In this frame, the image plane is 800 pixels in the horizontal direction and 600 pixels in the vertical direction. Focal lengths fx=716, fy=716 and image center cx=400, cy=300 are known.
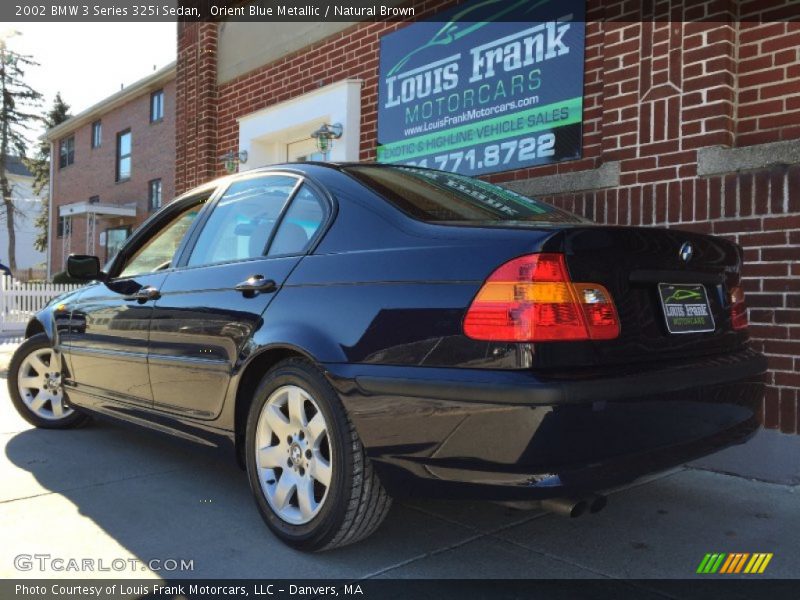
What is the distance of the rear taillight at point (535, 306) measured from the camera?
7.14 ft

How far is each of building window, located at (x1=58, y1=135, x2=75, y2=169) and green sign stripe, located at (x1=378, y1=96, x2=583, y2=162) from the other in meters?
24.7

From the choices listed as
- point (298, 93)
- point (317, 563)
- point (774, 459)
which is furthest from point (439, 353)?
point (298, 93)

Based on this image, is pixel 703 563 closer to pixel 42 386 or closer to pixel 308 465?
pixel 308 465

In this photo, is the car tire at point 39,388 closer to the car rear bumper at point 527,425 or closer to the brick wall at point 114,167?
the car rear bumper at point 527,425

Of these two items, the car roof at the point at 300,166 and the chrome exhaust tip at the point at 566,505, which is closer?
the chrome exhaust tip at the point at 566,505

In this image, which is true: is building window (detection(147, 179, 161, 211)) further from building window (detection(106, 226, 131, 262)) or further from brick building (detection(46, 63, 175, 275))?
building window (detection(106, 226, 131, 262))

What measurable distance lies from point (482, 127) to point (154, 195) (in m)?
→ 18.7

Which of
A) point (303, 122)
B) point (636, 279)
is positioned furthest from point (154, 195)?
point (636, 279)

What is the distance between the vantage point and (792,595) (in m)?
2.46

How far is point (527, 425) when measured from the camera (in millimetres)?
2092

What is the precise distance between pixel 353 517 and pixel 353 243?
1.01m

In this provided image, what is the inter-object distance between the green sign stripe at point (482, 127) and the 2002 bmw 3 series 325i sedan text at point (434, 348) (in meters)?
2.14

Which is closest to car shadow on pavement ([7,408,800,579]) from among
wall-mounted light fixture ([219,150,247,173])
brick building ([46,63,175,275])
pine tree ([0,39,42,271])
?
wall-mounted light fixture ([219,150,247,173])

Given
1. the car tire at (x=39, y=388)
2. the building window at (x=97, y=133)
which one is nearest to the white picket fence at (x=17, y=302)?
the car tire at (x=39, y=388)
